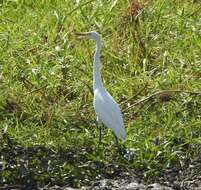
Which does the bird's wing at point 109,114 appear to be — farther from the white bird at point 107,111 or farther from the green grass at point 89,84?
the green grass at point 89,84

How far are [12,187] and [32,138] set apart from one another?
64 cm

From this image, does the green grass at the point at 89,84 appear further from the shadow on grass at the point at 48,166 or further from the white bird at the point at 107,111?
the white bird at the point at 107,111

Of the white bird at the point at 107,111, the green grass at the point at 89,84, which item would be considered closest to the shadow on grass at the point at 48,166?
the green grass at the point at 89,84

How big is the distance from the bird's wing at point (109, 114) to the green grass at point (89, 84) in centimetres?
26

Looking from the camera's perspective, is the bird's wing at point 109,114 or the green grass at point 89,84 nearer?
the bird's wing at point 109,114

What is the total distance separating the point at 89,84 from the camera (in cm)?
700

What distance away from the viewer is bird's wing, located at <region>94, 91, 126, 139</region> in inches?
229

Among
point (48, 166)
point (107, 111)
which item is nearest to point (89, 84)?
point (107, 111)

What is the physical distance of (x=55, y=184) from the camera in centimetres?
576

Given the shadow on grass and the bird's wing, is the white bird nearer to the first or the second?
the bird's wing

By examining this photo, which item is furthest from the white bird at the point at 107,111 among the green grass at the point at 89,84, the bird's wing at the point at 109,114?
the green grass at the point at 89,84

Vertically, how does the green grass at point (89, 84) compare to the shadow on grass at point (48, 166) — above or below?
above

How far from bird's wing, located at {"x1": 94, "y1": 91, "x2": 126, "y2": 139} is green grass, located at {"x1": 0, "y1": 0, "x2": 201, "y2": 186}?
26 centimetres

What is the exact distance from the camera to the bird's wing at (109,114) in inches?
229
